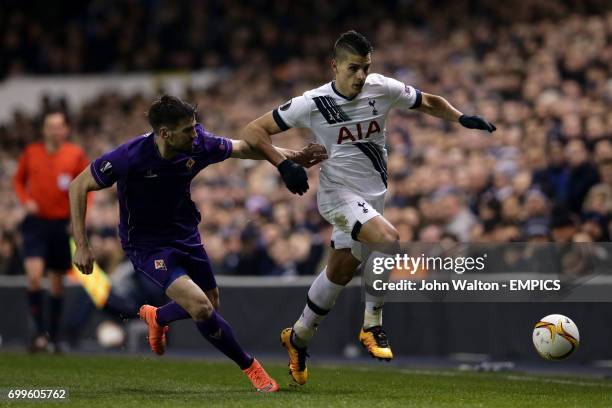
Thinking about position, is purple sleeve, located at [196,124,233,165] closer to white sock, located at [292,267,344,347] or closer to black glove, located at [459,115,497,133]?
white sock, located at [292,267,344,347]

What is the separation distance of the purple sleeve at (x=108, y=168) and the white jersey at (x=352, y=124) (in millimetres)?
1232

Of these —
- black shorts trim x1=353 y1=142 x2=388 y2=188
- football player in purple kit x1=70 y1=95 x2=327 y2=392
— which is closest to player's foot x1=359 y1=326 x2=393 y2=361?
football player in purple kit x1=70 y1=95 x2=327 y2=392

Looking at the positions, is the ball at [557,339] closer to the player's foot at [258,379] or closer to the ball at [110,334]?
the player's foot at [258,379]

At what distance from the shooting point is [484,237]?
42.7 ft

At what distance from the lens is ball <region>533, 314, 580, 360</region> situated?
9.33 m

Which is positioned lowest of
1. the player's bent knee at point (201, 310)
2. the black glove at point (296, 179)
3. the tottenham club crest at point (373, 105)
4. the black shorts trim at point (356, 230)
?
the player's bent knee at point (201, 310)

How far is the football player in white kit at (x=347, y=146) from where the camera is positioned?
29.3 ft

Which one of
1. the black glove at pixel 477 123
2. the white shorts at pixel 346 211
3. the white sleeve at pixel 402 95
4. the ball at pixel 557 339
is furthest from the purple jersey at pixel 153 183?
the ball at pixel 557 339

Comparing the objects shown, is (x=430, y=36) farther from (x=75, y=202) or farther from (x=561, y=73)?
(x=75, y=202)

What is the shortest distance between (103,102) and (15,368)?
12392 mm

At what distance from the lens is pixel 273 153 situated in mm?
8742

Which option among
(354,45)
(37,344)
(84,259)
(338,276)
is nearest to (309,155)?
(354,45)

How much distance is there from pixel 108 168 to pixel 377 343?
7.64 feet

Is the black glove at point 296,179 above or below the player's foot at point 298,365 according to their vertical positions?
above
